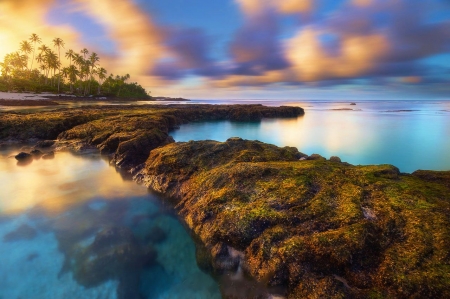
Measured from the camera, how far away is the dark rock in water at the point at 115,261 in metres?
7.48

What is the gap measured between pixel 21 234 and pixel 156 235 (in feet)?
18.7

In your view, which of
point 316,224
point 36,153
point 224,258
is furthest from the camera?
point 36,153

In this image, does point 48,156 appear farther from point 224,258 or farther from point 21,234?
point 224,258

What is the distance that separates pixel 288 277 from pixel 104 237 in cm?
736

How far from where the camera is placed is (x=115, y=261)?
8.27 m

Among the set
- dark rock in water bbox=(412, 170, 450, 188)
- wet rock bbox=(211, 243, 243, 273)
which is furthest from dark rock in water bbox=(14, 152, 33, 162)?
dark rock in water bbox=(412, 170, 450, 188)

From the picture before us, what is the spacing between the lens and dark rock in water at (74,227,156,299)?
7.48m

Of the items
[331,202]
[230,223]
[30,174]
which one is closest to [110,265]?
[230,223]

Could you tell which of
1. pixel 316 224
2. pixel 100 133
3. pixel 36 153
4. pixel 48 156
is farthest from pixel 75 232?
pixel 100 133

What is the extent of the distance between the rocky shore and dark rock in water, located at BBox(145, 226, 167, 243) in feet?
3.64

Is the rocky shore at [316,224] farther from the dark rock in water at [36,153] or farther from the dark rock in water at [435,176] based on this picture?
the dark rock in water at [36,153]

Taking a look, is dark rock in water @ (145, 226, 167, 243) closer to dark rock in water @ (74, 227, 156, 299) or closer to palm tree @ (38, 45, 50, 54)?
dark rock in water @ (74, 227, 156, 299)

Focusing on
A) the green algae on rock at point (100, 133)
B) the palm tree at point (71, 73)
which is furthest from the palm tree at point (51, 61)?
the green algae on rock at point (100, 133)

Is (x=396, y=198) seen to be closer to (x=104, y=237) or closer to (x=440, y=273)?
(x=440, y=273)
